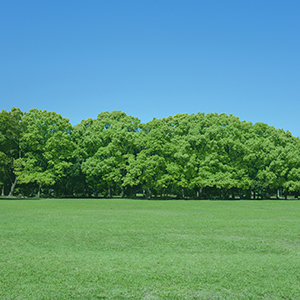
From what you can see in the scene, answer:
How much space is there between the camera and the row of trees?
53.5 m

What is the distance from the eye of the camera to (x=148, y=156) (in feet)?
188

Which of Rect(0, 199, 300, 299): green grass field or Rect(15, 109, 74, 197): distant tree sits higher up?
Rect(15, 109, 74, 197): distant tree

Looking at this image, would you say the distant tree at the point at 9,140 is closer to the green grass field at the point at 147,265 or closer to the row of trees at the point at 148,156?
the row of trees at the point at 148,156

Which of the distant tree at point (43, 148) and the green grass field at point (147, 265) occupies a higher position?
the distant tree at point (43, 148)

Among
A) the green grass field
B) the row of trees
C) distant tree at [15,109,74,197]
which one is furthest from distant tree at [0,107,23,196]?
the green grass field

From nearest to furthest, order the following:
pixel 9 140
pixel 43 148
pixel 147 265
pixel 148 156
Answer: pixel 147 265 → pixel 9 140 → pixel 43 148 → pixel 148 156

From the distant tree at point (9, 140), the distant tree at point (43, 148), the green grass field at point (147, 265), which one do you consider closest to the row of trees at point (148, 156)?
the distant tree at point (43, 148)

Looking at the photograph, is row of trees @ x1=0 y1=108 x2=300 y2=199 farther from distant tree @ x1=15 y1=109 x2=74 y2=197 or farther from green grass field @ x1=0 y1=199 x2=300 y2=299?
green grass field @ x1=0 y1=199 x2=300 y2=299

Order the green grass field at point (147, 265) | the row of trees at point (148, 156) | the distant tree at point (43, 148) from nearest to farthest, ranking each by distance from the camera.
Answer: the green grass field at point (147, 265)
the distant tree at point (43, 148)
the row of trees at point (148, 156)

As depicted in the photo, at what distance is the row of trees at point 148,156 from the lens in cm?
5353

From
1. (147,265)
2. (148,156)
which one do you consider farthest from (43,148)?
(147,265)

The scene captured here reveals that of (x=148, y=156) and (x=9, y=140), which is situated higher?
(x=9, y=140)

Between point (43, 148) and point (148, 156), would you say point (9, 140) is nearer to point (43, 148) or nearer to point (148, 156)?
point (43, 148)

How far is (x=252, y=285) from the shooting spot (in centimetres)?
670
